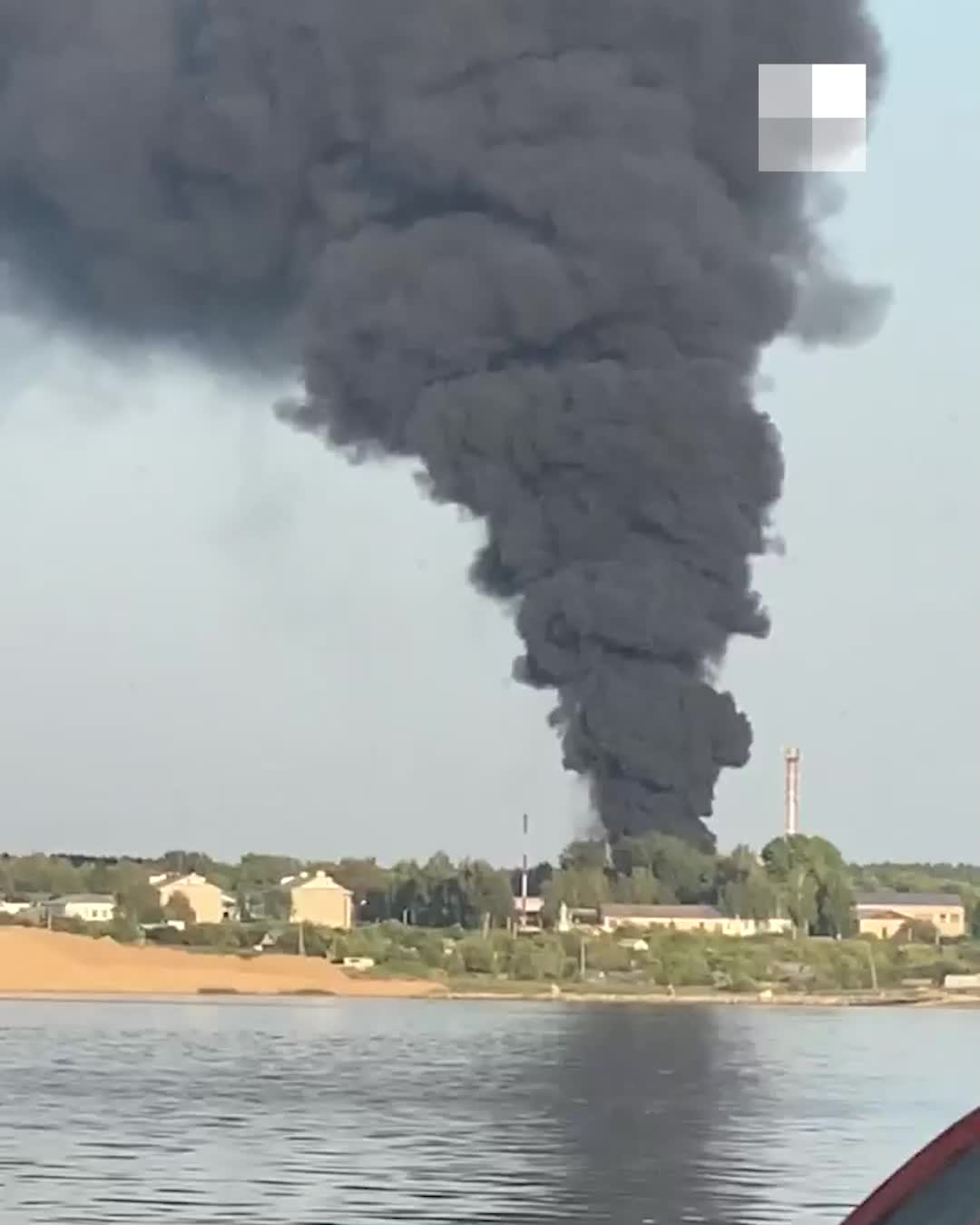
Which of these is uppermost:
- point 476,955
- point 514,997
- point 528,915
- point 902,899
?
point 902,899

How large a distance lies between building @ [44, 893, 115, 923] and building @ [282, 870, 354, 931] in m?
6.05

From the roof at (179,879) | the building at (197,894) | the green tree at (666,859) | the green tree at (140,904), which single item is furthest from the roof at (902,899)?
the green tree at (140,904)

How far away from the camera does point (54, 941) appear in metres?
68.9

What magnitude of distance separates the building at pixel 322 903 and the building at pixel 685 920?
35.9 ft

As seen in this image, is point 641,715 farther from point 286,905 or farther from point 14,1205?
point 14,1205

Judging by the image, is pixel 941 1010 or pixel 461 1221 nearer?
pixel 461 1221

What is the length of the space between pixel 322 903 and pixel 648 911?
1329 centimetres

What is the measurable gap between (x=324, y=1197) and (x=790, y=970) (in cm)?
5411

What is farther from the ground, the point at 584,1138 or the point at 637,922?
the point at 637,922

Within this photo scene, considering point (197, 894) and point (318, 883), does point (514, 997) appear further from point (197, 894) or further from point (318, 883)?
point (197, 894)

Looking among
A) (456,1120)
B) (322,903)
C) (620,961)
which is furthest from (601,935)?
(456,1120)

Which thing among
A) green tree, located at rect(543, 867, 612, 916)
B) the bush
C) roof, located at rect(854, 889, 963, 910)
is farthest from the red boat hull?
roof, located at rect(854, 889, 963, 910)

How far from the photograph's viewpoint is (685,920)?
65.4m

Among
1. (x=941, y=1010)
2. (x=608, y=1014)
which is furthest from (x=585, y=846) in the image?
(x=941, y=1010)
